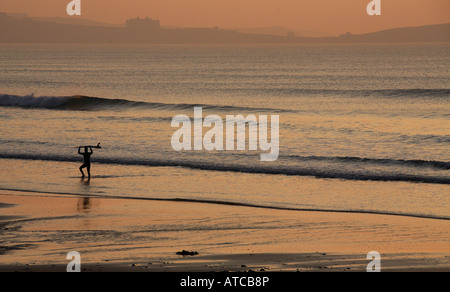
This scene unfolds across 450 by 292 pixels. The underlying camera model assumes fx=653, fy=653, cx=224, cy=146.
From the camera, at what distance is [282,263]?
1164cm

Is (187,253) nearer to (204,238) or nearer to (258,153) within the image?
(204,238)

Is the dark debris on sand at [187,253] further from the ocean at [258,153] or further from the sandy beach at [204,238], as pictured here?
the ocean at [258,153]

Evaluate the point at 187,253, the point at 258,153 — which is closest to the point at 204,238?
the point at 187,253

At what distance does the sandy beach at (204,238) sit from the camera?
11.6m

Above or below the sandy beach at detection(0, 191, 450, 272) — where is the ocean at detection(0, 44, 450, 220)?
above

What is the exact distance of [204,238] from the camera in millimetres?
13867

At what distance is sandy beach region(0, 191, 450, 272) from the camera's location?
11562 mm

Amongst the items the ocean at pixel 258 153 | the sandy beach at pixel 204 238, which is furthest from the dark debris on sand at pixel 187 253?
the ocean at pixel 258 153

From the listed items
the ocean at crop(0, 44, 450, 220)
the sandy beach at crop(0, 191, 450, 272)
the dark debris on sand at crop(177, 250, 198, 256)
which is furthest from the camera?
the ocean at crop(0, 44, 450, 220)

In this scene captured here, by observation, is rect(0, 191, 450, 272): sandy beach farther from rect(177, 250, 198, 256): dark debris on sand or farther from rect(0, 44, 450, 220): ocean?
rect(0, 44, 450, 220): ocean

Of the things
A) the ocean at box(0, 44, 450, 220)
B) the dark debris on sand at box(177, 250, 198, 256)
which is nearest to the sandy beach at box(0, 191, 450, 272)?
the dark debris on sand at box(177, 250, 198, 256)

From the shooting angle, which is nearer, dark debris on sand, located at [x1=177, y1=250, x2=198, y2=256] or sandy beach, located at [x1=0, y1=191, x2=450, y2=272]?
sandy beach, located at [x1=0, y1=191, x2=450, y2=272]
